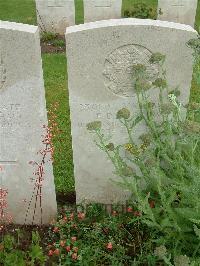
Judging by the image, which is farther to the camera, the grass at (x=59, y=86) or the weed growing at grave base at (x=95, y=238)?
the grass at (x=59, y=86)

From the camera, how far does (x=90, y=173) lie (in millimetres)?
3756

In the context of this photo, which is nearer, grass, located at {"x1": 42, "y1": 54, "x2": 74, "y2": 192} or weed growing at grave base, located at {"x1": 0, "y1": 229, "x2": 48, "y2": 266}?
weed growing at grave base, located at {"x1": 0, "y1": 229, "x2": 48, "y2": 266}

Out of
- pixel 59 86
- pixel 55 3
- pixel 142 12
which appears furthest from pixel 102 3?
pixel 59 86

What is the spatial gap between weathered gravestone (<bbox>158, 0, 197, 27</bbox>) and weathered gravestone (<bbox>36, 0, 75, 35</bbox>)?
164cm

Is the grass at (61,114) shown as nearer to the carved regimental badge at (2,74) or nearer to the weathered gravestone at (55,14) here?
the weathered gravestone at (55,14)

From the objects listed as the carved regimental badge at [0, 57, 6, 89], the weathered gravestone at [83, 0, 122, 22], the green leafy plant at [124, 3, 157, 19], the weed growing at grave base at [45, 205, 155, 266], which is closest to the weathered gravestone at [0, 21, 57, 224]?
the carved regimental badge at [0, 57, 6, 89]

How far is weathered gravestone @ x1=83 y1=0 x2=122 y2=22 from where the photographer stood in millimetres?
7723

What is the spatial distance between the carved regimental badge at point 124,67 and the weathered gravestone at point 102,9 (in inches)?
187

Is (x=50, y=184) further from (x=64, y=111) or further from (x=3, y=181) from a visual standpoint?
(x=64, y=111)

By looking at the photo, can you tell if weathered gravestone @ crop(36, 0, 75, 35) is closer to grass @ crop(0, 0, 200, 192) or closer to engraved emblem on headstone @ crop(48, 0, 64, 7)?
engraved emblem on headstone @ crop(48, 0, 64, 7)

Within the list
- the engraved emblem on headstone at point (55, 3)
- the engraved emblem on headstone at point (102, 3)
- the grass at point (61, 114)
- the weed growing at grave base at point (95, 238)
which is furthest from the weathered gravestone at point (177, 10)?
the weed growing at grave base at point (95, 238)

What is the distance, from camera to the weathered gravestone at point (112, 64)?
10.1 feet

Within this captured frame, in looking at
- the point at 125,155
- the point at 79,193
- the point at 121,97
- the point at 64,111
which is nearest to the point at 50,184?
the point at 79,193

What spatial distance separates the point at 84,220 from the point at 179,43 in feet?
5.42
